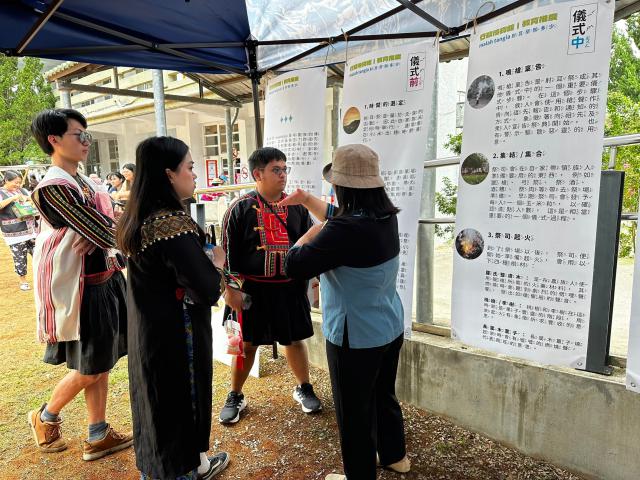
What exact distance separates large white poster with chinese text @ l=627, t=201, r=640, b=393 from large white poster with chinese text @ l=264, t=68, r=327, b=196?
6.62 feet

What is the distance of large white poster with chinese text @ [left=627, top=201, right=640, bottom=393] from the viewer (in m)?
1.81

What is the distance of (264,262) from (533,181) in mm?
1602

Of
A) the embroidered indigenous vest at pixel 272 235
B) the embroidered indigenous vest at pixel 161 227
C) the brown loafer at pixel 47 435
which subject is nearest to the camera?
the embroidered indigenous vest at pixel 161 227

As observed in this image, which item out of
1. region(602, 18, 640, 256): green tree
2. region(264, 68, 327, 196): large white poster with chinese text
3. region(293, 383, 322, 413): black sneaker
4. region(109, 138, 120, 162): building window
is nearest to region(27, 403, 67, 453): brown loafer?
region(293, 383, 322, 413): black sneaker

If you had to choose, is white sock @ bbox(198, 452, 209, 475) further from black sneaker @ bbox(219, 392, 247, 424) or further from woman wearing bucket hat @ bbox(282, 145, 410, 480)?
woman wearing bucket hat @ bbox(282, 145, 410, 480)

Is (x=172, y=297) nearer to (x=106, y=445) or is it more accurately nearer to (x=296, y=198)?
(x=296, y=198)

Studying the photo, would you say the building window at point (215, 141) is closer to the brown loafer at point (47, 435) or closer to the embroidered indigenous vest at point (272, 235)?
the embroidered indigenous vest at point (272, 235)

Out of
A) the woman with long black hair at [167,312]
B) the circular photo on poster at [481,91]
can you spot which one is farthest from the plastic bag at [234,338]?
the circular photo on poster at [481,91]

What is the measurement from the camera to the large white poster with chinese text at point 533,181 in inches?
A: 74.2

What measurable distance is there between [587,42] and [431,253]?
1.58 m

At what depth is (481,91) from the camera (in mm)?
2223

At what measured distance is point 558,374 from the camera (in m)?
2.25

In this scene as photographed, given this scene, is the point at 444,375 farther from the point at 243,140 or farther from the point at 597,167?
the point at 243,140

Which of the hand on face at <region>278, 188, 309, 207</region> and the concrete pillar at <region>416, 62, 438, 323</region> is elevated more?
the hand on face at <region>278, 188, 309, 207</region>
